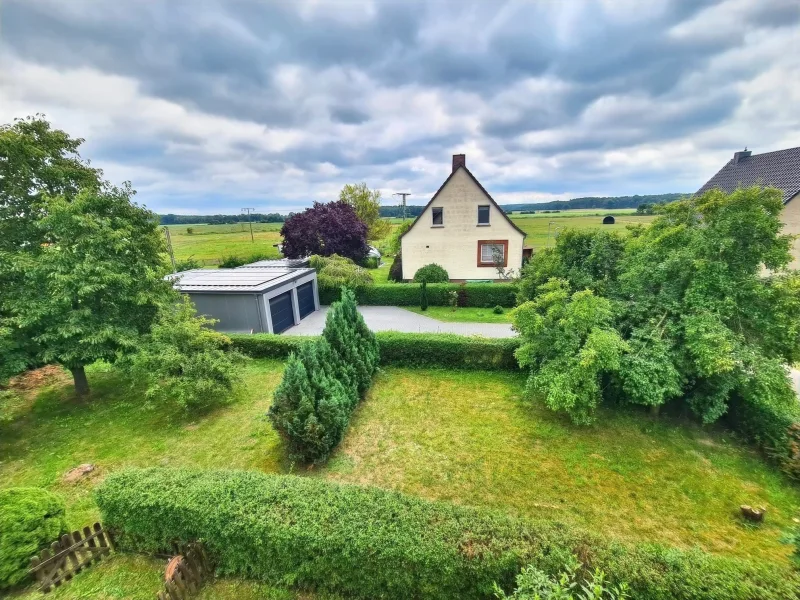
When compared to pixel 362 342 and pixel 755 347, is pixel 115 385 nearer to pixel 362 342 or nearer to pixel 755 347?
pixel 362 342

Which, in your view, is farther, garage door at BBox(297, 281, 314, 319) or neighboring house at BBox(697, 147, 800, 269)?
garage door at BBox(297, 281, 314, 319)

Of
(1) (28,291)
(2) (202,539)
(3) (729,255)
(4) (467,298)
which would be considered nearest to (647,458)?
(3) (729,255)

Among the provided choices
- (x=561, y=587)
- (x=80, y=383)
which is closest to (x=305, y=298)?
(x=80, y=383)

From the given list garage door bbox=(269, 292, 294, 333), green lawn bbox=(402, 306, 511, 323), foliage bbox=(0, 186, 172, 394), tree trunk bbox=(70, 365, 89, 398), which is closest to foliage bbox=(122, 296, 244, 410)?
foliage bbox=(0, 186, 172, 394)

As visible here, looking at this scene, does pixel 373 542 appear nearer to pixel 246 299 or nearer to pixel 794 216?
pixel 246 299

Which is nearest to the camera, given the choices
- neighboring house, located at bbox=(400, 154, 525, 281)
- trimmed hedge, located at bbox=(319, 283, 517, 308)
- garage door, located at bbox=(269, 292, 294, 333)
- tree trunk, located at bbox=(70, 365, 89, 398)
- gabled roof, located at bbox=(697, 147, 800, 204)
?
tree trunk, located at bbox=(70, 365, 89, 398)

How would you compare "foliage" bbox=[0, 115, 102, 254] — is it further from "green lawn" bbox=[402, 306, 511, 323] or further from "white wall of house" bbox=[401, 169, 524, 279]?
"white wall of house" bbox=[401, 169, 524, 279]

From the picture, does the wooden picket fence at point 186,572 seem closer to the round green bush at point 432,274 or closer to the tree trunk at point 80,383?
the tree trunk at point 80,383
